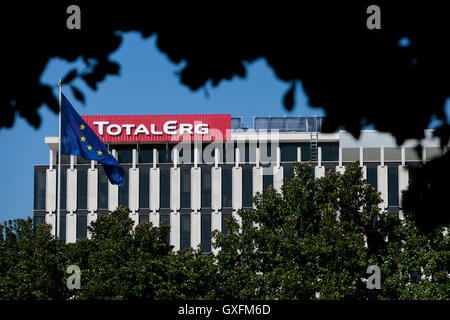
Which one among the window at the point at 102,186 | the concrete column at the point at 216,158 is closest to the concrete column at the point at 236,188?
the concrete column at the point at 216,158

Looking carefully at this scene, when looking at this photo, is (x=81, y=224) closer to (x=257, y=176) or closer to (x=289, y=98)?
(x=257, y=176)

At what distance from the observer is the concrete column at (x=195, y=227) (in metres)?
71.3

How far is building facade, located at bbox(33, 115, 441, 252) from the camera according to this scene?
7156 cm

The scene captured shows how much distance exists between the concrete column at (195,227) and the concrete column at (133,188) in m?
5.33

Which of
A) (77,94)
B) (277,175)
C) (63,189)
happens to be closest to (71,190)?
(63,189)

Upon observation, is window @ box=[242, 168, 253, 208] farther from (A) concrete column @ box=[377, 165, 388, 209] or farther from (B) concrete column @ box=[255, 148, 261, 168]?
(A) concrete column @ box=[377, 165, 388, 209]

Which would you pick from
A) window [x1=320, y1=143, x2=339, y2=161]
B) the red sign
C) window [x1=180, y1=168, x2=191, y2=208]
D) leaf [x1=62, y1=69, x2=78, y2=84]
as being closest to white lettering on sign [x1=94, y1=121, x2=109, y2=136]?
the red sign

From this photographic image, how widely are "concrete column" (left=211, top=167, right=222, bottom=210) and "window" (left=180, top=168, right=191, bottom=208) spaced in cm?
217

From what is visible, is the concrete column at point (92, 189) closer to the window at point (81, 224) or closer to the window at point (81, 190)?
the window at point (81, 190)

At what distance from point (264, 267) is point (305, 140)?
109 ft

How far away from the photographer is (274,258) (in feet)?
136

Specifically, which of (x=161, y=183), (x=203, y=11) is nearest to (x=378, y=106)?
(x=203, y=11)

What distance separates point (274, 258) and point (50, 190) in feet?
119

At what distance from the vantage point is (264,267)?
137 feet
